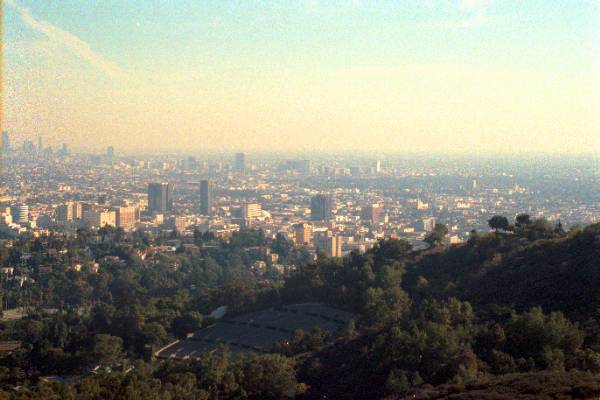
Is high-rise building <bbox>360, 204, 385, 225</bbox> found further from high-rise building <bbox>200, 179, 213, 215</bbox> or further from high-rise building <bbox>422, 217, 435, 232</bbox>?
high-rise building <bbox>200, 179, 213, 215</bbox>

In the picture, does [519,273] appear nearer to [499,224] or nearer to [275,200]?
[499,224]

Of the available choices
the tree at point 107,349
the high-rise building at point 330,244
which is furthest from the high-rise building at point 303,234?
the tree at point 107,349

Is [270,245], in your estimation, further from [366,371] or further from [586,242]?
[366,371]

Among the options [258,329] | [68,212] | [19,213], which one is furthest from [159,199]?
A: [258,329]

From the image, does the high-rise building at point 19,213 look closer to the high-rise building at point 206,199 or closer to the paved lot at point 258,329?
the high-rise building at point 206,199

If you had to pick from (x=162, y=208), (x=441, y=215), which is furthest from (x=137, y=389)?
(x=162, y=208)
